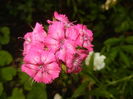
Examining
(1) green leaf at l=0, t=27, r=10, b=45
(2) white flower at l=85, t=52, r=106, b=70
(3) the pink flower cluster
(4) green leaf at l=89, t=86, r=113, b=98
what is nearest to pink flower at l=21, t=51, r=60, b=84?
(3) the pink flower cluster

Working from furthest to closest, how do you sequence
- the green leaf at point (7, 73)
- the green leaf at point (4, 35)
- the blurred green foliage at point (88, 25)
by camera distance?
the green leaf at point (4, 35), the blurred green foliage at point (88, 25), the green leaf at point (7, 73)

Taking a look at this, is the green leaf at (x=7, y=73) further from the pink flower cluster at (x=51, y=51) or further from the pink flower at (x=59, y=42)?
the pink flower at (x=59, y=42)

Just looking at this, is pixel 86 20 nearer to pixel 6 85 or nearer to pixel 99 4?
pixel 99 4

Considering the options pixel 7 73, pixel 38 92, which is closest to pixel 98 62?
pixel 38 92

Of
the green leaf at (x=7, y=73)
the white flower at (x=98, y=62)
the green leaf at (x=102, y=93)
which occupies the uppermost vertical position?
the white flower at (x=98, y=62)

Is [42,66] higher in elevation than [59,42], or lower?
lower

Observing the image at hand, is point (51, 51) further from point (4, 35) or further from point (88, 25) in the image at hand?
point (88, 25)

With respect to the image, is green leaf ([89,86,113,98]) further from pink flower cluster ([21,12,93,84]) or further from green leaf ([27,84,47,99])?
pink flower cluster ([21,12,93,84])

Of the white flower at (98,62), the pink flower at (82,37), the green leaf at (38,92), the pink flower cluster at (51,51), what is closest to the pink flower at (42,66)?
the pink flower cluster at (51,51)
